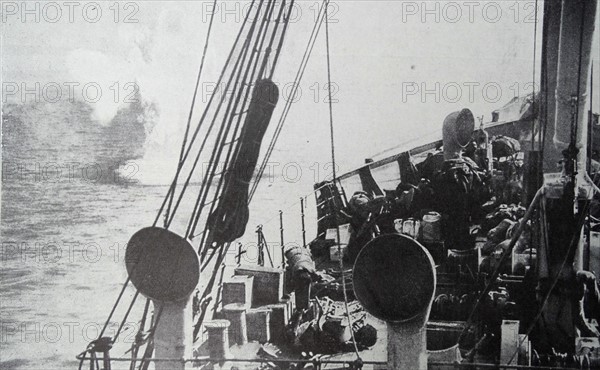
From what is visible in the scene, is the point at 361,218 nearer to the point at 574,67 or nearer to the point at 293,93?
the point at 293,93

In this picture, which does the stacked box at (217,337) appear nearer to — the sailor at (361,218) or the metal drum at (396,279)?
the metal drum at (396,279)

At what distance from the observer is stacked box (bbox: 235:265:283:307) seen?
552cm

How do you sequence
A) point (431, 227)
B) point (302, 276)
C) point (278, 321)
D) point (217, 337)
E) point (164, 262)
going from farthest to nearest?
point (431, 227) < point (302, 276) < point (278, 321) < point (217, 337) < point (164, 262)

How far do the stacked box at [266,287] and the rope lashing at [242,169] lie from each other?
4.48 ft

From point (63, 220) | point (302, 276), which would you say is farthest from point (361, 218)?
point (63, 220)

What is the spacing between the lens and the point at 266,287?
217 inches

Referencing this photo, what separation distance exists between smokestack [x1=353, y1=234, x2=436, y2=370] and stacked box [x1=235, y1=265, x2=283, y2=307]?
2296mm

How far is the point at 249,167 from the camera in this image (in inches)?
169

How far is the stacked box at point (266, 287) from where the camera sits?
552cm

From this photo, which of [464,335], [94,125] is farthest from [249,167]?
[464,335]

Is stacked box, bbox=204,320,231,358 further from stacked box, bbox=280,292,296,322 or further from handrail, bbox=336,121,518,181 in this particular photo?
handrail, bbox=336,121,518,181

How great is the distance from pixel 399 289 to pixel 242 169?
1663 mm

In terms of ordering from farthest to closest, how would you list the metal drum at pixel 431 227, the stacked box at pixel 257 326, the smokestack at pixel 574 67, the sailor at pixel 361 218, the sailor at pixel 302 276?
the sailor at pixel 361 218 < the metal drum at pixel 431 227 < the sailor at pixel 302 276 < the stacked box at pixel 257 326 < the smokestack at pixel 574 67

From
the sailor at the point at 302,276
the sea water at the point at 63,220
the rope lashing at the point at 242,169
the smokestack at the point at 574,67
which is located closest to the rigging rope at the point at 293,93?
the rope lashing at the point at 242,169
